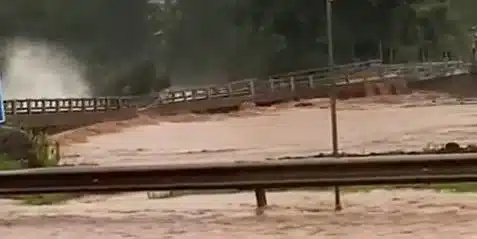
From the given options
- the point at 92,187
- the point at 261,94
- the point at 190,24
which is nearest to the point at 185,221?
the point at 92,187

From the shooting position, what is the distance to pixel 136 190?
335 inches

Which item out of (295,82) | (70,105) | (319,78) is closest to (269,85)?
(295,82)

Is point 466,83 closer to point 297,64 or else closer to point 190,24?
point 297,64

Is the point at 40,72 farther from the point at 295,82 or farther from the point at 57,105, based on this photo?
the point at 57,105

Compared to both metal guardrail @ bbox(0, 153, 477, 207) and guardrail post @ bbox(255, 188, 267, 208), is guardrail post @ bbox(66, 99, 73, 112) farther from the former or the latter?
metal guardrail @ bbox(0, 153, 477, 207)

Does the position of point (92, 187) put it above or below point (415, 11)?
below

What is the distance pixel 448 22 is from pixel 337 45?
6769 mm

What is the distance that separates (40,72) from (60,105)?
45.2 feet

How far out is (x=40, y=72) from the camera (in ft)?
173

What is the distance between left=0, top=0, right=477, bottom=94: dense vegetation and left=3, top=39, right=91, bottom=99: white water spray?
89 cm

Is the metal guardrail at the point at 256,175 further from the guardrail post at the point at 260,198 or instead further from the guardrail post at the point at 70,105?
the guardrail post at the point at 70,105

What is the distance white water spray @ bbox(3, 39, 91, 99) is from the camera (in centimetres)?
4456

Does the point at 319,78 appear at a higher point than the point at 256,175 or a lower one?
higher

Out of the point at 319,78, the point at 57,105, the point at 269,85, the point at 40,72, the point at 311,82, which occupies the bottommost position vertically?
the point at 57,105
